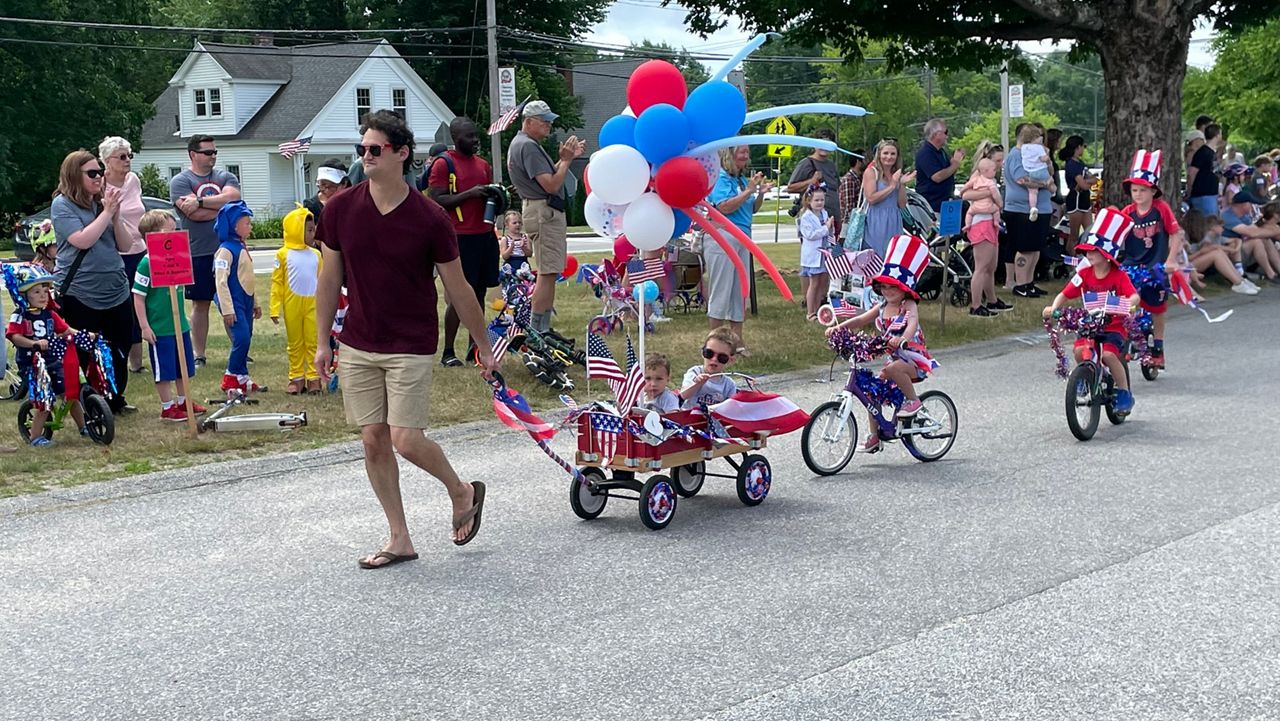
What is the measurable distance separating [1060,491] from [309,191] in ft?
179

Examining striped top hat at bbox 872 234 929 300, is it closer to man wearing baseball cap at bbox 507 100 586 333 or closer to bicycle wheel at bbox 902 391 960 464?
bicycle wheel at bbox 902 391 960 464

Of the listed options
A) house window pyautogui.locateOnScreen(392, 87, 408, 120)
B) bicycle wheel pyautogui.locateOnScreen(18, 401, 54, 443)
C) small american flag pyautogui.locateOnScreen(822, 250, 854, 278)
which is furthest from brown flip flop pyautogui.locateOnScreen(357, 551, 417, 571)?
house window pyautogui.locateOnScreen(392, 87, 408, 120)

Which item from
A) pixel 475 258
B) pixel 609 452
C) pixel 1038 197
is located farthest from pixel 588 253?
pixel 609 452

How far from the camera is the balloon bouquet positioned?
7391 millimetres

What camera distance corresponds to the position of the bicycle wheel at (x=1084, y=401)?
31.2ft

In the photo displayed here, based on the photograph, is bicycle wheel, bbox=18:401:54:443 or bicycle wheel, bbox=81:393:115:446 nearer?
bicycle wheel, bbox=81:393:115:446

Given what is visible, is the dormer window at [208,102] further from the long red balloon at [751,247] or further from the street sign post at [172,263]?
the long red balloon at [751,247]

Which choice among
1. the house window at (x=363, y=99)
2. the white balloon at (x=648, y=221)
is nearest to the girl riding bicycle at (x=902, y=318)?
the white balloon at (x=648, y=221)

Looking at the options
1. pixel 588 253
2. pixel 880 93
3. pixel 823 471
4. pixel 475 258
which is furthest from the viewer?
pixel 880 93

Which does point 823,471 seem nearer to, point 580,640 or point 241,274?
point 580,640

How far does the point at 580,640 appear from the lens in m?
5.65

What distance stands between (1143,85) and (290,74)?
4844 centimetres

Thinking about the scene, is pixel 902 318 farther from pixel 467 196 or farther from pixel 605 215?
pixel 467 196

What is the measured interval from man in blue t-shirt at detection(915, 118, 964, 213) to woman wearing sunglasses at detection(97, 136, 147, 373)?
9130 millimetres
